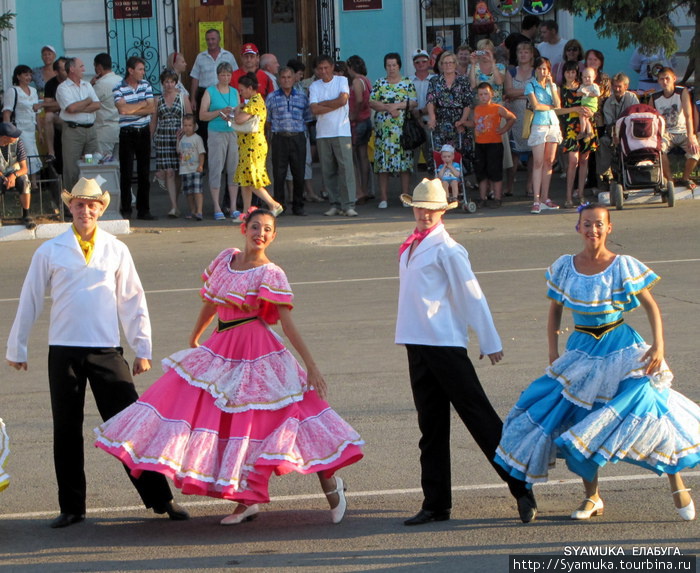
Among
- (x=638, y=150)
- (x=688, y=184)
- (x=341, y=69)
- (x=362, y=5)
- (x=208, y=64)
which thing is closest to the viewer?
(x=638, y=150)

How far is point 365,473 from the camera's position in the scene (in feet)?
24.6

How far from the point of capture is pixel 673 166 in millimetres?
19594

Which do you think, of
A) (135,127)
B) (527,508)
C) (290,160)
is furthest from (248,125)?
(527,508)

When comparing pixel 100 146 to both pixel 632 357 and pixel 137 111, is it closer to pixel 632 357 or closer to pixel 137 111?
pixel 137 111

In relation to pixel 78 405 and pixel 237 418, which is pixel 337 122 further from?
pixel 237 418

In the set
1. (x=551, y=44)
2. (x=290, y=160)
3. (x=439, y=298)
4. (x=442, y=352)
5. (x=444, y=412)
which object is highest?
(x=551, y=44)

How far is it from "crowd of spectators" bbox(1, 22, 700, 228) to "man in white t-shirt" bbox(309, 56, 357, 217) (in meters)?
0.02

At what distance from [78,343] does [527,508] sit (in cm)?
260

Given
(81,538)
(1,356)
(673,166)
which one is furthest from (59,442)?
(673,166)

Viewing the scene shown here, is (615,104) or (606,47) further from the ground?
(606,47)

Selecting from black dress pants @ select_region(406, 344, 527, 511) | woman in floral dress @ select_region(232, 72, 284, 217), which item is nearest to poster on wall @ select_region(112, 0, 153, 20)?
woman in floral dress @ select_region(232, 72, 284, 217)

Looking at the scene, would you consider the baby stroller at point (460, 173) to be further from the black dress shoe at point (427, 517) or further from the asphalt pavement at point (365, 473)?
the black dress shoe at point (427, 517)

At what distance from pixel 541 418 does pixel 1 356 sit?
5.96 meters

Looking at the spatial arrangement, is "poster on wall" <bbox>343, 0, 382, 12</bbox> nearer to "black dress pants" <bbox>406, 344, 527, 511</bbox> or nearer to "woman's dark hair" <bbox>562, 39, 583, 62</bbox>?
"woman's dark hair" <bbox>562, 39, 583, 62</bbox>
